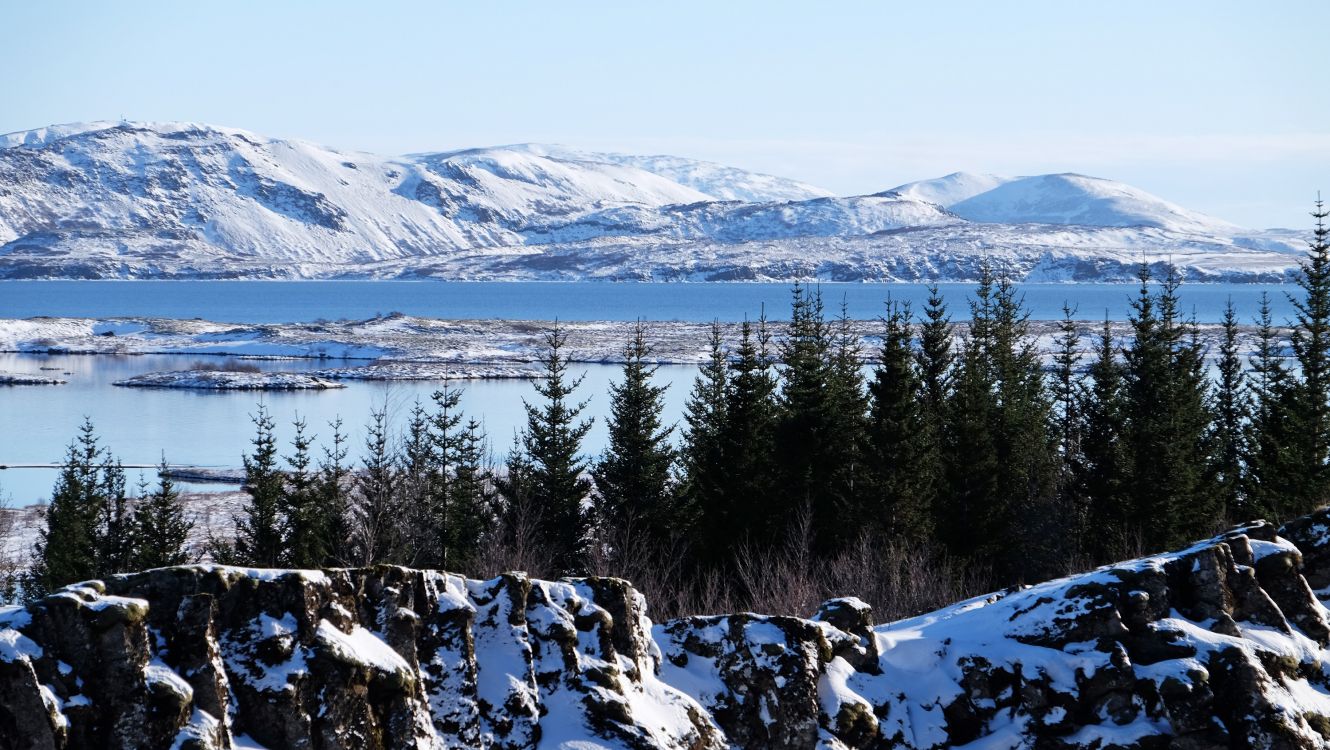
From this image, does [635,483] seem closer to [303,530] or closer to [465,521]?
[465,521]

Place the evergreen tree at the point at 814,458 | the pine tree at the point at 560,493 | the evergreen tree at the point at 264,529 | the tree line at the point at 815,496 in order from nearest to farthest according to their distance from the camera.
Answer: the tree line at the point at 815,496
the evergreen tree at the point at 264,529
the evergreen tree at the point at 814,458
the pine tree at the point at 560,493

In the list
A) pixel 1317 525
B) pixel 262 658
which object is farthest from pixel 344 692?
pixel 1317 525

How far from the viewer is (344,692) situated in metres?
12.9

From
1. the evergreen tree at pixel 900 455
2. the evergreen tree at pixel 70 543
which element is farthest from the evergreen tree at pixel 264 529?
the evergreen tree at pixel 900 455

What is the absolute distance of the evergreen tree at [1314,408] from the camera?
37.4 m

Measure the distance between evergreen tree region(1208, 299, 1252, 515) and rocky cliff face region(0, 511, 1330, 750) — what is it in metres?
22.9

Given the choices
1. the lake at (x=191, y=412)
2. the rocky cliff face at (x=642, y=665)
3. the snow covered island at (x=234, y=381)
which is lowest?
the lake at (x=191, y=412)

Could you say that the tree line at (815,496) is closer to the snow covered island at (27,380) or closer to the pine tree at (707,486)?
the pine tree at (707,486)

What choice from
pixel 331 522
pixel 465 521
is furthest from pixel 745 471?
pixel 331 522

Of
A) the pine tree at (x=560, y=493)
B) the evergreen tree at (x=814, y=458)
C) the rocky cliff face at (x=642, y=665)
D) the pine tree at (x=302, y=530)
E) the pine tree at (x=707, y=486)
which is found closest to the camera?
the rocky cliff face at (x=642, y=665)

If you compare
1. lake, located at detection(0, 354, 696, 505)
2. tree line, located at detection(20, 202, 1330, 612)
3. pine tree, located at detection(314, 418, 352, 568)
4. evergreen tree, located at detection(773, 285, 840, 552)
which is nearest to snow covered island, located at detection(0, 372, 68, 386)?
lake, located at detection(0, 354, 696, 505)

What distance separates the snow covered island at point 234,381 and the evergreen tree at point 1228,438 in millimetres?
62079

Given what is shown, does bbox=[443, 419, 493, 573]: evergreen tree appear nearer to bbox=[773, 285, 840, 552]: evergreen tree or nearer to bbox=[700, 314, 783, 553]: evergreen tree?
bbox=[700, 314, 783, 553]: evergreen tree

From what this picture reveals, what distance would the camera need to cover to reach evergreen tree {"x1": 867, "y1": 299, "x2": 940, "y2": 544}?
121 feet
